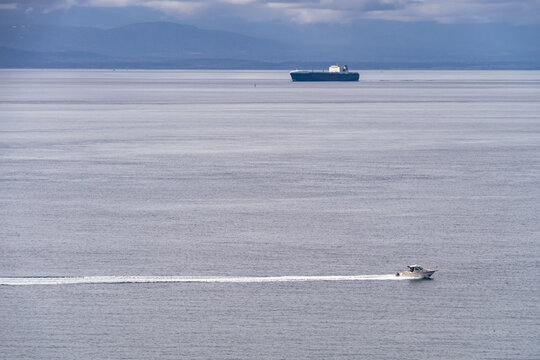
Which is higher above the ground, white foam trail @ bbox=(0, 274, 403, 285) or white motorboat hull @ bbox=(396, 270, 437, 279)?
white motorboat hull @ bbox=(396, 270, 437, 279)

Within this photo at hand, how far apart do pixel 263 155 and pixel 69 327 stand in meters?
33.0

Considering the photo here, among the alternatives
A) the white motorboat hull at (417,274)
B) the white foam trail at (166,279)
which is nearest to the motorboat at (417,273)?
the white motorboat hull at (417,274)

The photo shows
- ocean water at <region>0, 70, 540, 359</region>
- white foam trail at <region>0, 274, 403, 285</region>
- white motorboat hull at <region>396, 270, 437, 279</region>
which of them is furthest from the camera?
white motorboat hull at <region>396, 270, 437, 279</region>

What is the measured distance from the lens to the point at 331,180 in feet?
137

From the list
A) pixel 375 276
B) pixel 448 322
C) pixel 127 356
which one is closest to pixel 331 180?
pixel 375 276

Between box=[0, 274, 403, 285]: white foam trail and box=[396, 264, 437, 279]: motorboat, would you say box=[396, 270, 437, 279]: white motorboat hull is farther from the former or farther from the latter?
box=[0, 274, 403, 285]: white foam trail

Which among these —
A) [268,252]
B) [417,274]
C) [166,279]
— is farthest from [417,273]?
[166,279]

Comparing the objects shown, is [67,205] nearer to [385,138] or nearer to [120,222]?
[120,222]

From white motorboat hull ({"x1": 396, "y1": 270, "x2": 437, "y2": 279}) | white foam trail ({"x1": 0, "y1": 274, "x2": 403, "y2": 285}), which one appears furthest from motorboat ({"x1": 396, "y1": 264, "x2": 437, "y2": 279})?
white foam trail ({"x1": 0, "y1": 274, "x2": 403, "y2": 285})

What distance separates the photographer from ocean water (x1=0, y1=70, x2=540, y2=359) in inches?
777

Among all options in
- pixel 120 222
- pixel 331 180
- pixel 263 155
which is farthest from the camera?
pixel 263 155

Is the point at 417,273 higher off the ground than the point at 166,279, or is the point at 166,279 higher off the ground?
the point at 417,273

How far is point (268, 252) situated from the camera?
27.1m

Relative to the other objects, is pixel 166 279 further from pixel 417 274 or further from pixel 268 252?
pixel 417 274
